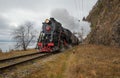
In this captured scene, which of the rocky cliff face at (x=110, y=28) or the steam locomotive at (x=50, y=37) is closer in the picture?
the rocky cliff face at (x=110, y=28)

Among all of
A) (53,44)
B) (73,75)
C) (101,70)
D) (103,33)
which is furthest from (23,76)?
(103,33)

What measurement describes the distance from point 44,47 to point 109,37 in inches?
338

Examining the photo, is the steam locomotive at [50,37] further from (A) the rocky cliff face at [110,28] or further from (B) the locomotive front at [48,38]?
(A) the rocky cliff face at [110,28]

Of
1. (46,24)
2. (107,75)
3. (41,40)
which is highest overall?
(46,24)

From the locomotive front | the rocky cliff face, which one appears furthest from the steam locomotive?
the rocky cliff face

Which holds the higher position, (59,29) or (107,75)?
(59,29)

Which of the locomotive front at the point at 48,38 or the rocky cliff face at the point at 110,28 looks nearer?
the rocky cliff face at the point at 110,28

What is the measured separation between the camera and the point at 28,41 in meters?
68.6

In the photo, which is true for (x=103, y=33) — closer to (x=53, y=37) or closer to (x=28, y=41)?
(x=53, y=37)

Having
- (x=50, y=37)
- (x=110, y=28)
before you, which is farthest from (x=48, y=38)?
(x=110, y=28)

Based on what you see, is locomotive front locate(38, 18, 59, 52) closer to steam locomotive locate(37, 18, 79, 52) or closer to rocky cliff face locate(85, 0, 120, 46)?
steam locomotive locate(37, 18, 79, 52)

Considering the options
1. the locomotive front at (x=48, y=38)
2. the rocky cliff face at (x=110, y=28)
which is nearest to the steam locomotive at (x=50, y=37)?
the locomotive front at (x=48, y=38)

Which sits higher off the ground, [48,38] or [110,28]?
[110,28]

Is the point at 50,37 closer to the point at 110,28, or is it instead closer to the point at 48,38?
the point at 48,38
